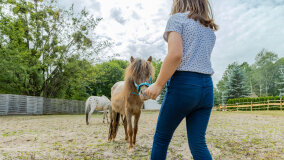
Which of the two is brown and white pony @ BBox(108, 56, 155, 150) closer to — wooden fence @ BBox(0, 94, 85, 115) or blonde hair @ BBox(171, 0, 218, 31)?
blonde hair @ BBox(171, 0, 218, 31)

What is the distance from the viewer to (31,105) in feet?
54.1

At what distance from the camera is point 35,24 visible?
1759cm

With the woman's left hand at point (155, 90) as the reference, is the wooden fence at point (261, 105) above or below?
below

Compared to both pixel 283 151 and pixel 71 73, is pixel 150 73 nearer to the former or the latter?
pixel 283 151

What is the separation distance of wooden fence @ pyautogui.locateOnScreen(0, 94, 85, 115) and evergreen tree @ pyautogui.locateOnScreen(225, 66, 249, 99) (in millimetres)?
25012

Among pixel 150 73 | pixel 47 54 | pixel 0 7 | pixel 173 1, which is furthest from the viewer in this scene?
pixel 47 54

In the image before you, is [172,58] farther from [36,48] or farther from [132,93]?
[36,48]

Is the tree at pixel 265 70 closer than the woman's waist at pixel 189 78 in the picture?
No

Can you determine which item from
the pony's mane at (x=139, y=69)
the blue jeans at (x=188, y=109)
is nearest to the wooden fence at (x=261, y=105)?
the pony's mane at (x=139, y=69)

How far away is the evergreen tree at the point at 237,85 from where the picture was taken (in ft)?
100

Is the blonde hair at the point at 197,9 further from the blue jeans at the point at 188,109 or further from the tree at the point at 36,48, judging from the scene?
the tree at the point at 36,48

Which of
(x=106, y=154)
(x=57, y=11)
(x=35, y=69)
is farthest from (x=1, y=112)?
(x=106, y=154)

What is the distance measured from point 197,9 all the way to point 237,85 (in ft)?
109

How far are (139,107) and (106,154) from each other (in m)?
1.14
